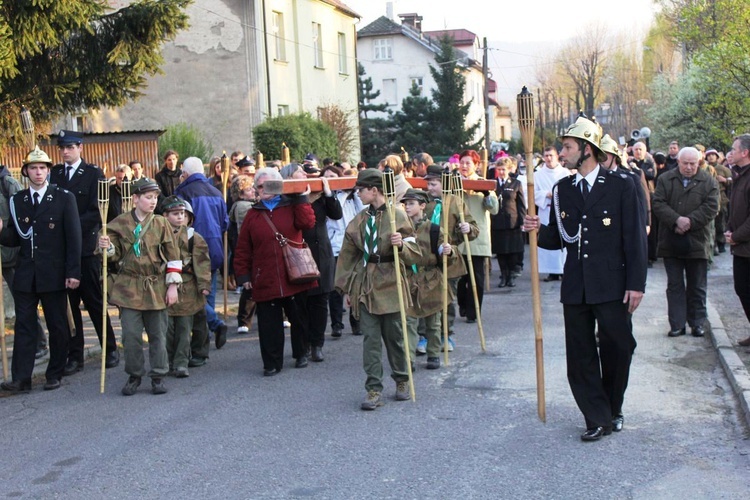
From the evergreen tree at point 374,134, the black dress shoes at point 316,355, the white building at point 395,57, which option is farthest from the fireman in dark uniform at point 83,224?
the white building at point 395,57

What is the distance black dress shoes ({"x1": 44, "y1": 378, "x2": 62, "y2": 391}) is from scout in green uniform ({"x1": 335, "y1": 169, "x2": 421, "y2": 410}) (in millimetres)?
2882

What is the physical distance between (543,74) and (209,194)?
236 ft

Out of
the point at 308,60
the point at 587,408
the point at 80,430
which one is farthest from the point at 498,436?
the point at 308,60

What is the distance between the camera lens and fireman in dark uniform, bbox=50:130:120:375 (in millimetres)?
9984

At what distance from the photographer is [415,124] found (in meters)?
55.5

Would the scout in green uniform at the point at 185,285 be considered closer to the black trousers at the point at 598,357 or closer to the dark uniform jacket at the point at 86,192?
the dark uniform jacket at the point at 86,192

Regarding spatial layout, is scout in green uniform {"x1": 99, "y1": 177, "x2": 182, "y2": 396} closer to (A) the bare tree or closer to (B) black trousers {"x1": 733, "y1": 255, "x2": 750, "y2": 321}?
(B) black trousers {"x1": 733, "y1": 255, "x2": 750, "y2": 321}

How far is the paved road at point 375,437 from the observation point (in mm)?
5973

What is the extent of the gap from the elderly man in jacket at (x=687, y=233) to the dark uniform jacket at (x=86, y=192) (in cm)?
601

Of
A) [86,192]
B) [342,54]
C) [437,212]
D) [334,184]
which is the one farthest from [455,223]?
[342,54]

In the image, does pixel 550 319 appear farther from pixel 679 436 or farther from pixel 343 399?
pixel 679 436

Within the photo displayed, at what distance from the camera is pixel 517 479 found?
5984mm

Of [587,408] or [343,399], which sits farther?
[343,399]

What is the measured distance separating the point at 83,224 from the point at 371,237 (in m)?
3.37
